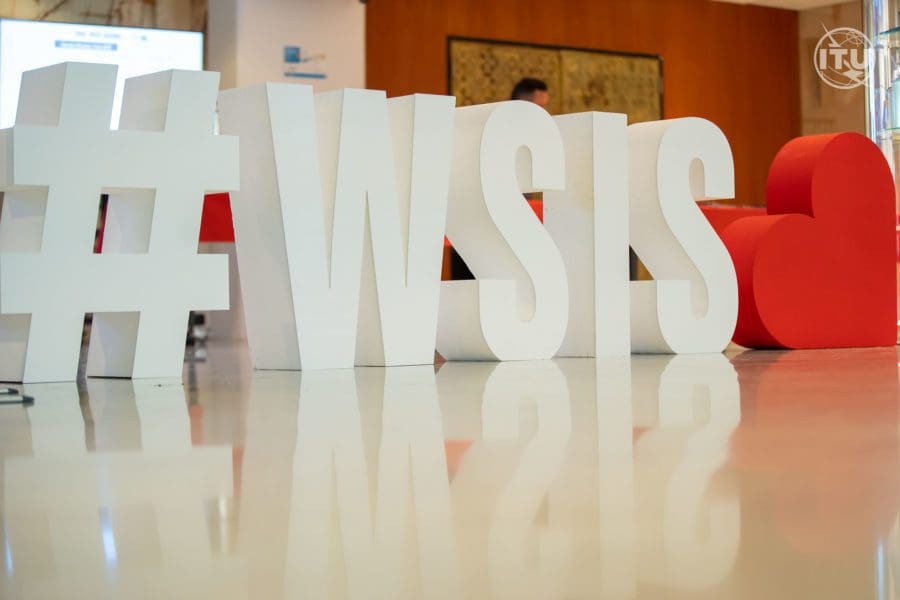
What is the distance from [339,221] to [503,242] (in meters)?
0.47

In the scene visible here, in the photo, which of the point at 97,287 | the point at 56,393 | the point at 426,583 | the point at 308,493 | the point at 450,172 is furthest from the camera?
the point at 450,172

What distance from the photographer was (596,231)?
3326mm

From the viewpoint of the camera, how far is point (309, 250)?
2.86 meters

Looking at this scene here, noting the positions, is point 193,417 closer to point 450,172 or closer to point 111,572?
point 111,572

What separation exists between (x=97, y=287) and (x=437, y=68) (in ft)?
21.1

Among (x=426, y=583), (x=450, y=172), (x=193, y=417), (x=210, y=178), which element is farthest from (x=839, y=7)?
(x=426, y=583)

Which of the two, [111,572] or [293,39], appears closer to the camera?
[111,572]

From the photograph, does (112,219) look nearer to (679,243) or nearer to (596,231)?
(596,231)

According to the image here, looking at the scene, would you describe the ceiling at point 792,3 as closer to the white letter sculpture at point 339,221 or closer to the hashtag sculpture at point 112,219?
the white letter sculpture at point 339,221

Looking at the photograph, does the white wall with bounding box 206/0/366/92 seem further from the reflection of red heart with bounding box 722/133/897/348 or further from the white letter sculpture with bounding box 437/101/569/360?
the white letter sculpture with bounding box 437/101/569/360
